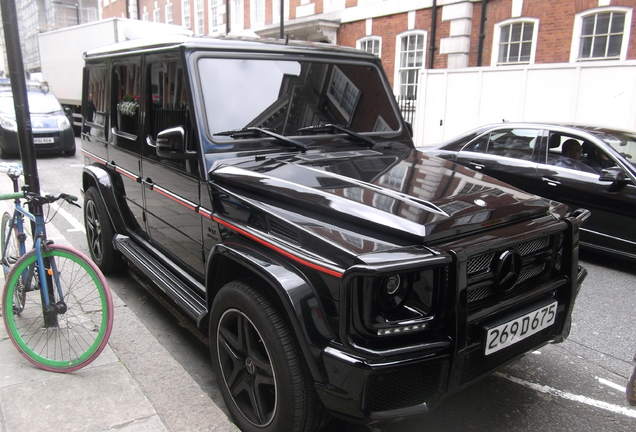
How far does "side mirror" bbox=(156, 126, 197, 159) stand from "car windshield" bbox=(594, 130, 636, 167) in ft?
16.0

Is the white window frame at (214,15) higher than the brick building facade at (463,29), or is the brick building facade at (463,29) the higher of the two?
the white window frame at (214,15)

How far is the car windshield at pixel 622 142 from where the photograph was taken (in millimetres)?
5680

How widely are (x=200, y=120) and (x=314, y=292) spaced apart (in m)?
1.47

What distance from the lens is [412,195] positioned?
247 cm

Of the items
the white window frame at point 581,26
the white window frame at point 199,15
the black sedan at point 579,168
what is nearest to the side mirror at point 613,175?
the black sedan at point 579,168

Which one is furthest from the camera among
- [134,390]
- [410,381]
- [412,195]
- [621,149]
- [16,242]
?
[621,149]

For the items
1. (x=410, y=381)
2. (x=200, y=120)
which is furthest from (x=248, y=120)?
(x=410, y=381)

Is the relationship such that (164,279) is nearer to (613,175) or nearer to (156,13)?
(613,175)

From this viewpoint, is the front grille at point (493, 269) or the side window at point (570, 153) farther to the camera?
the side window at point (570, 153)

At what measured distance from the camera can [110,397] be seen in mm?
2846

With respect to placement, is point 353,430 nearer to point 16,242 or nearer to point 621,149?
point 16,242

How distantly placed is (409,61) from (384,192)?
50.1 feet

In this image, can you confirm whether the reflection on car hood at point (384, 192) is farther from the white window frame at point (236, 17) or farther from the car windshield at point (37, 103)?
the white window frame at point (236, 17)

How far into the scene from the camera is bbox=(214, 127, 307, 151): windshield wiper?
3148 millimetres
